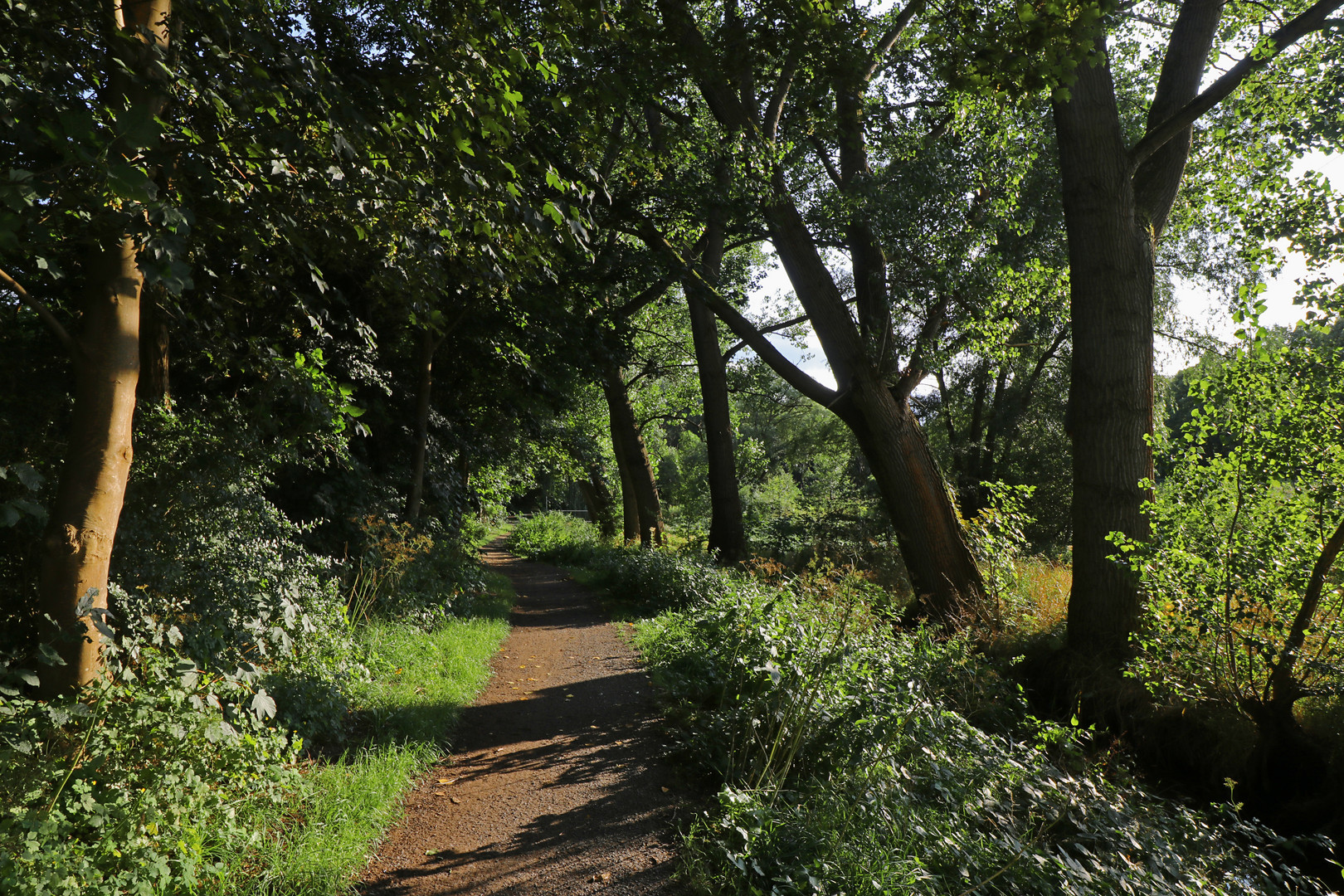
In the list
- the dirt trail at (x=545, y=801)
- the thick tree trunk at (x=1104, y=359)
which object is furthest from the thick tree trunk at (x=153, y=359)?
the thick tree trunk at (x=1104, y=359)

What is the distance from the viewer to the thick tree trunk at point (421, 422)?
10086mm

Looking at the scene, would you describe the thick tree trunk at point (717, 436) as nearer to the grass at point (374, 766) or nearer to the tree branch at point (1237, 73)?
the grass at point (374, 766)

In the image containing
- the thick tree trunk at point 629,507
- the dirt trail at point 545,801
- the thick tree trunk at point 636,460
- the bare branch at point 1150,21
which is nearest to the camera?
the dirt trail at point 545,801

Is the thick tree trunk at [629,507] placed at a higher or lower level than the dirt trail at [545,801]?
higher

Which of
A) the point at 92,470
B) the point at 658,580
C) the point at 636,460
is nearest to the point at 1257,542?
the point at 92,470

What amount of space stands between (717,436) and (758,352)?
16.3 ft

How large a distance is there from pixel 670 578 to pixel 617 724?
576 centimetres

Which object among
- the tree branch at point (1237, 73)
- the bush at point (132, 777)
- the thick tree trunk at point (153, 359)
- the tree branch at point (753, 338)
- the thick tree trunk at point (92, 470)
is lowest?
the bush at point (132, 777)

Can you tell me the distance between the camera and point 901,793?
3.77 m

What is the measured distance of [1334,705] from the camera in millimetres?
5082

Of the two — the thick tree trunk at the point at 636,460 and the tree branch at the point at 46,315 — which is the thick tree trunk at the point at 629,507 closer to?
the thick tree trunk at the point at 636,460

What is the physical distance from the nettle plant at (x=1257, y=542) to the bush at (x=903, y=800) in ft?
3.65

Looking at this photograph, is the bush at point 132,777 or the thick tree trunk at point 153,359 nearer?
the bush at point 132,777

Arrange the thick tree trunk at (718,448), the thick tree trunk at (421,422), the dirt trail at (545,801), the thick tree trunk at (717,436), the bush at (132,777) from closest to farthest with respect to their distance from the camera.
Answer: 1. the bush at (132,777)
2. the dirt trail at (545,801)
3. the thick tree trunk at (421,422)
4. the thick tree trunk at (717,436)
5. the thick tree trunk at (718,448)
